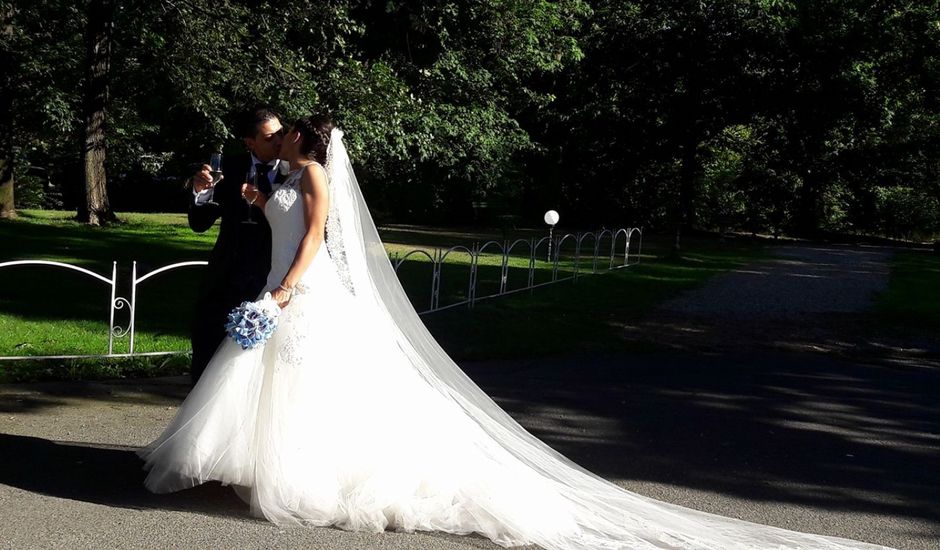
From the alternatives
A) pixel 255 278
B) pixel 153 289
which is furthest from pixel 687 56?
pixel 255 278

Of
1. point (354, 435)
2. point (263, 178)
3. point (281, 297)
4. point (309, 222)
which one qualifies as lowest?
point (354, 435)

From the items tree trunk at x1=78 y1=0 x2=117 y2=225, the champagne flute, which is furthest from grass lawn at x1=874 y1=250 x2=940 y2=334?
tree trunk at x1=78 y1=0 x2=117 y2=225

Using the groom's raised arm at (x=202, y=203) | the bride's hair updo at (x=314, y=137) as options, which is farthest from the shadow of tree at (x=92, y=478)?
the bride's hair updo at (x=314, y=137)

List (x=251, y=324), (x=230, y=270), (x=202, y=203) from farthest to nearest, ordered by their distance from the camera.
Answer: (x=202, y=203)
(x=230, y=270)
(x=251, y=324)

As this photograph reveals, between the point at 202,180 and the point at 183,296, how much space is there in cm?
866

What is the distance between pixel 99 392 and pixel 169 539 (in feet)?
12.4

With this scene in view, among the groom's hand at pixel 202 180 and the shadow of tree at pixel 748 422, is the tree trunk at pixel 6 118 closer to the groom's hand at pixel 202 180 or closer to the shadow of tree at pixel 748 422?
the shadow of tree at pixel 748 422

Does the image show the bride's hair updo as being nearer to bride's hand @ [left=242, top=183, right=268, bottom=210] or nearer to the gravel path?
bride's hand @ [left=242, top=183, right=268, bottom=210]

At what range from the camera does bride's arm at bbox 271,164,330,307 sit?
5.33 meters

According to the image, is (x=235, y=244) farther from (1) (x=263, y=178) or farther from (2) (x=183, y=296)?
(2) (x=183, y=296)

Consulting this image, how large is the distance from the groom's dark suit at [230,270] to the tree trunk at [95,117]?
760 inches

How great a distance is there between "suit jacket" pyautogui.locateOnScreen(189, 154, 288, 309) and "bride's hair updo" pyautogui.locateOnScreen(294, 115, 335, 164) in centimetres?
30

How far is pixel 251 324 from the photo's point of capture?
512cm

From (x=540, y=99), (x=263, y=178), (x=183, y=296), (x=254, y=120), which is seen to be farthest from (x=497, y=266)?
(x=254, y=120)
